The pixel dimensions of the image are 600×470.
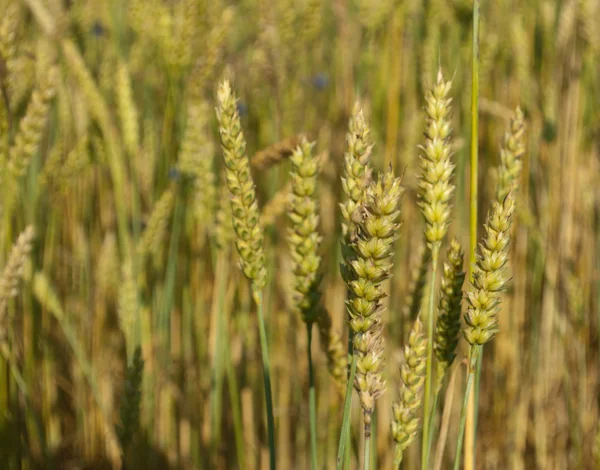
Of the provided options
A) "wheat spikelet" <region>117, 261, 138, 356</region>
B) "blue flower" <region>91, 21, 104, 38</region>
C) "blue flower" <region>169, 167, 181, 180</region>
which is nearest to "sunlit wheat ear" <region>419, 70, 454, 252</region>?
"wheat spikelet" <region>117, 261, 138, 356</region>

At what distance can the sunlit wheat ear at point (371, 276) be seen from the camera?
1.73 ft

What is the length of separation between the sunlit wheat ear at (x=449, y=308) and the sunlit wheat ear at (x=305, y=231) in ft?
0.42

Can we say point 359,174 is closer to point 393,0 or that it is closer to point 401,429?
point 401,429

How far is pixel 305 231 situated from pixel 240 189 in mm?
77

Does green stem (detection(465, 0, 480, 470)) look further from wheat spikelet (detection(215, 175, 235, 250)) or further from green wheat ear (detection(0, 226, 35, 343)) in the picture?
green wheat ear (detection(0, 226, 35, 343))

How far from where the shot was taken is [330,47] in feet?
7.00

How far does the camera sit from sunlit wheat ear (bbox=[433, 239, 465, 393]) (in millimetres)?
650

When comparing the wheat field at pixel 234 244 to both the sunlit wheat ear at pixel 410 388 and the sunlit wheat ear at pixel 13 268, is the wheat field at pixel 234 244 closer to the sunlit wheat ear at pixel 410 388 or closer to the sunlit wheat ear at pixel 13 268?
the sunlit wheat ear at pixel 13 268

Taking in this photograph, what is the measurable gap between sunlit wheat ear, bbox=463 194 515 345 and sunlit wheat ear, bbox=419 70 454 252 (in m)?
0.04

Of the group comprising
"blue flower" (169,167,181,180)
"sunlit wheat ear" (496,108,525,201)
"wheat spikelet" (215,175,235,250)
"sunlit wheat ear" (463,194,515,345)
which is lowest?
"sunlit wheat ear" (463,194,515,345)

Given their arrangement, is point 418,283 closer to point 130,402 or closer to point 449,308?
point 449,308

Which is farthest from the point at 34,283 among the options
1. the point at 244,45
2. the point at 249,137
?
the point at 244,45

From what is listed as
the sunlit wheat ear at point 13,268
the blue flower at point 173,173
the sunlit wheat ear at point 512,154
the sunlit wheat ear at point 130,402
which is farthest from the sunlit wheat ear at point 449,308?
the blue flower at point 173,173

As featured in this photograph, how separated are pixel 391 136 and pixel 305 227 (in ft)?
2.58
